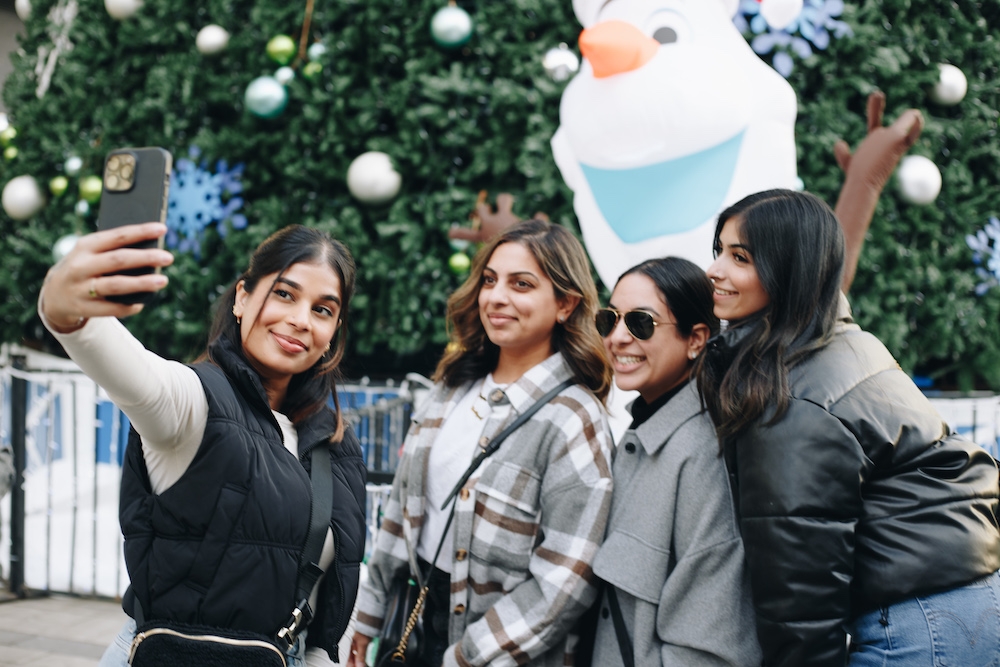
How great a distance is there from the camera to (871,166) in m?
3.55

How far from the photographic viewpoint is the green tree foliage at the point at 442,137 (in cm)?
486

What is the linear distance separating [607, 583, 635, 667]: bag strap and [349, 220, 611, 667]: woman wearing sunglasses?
67 millimetres

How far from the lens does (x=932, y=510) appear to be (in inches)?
60.4

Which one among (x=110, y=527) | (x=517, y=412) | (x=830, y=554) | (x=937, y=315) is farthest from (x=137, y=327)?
(x=937, y=315)

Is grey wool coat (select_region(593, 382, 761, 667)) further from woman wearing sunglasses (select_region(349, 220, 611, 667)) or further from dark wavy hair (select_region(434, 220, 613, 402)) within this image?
dark wavy hair (select_region(434, 220, 613, 402))

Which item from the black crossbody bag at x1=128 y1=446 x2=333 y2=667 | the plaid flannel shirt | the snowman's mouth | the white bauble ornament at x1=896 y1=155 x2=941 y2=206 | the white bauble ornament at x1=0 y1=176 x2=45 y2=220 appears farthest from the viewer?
the white bauble ornament at x1=0 y1=176 x2=45 y2=220

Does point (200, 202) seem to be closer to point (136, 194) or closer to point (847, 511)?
point (136, 194)

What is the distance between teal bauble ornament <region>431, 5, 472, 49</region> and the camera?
471cm

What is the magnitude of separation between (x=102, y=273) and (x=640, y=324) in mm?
1386

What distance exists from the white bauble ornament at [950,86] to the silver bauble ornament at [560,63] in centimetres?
252

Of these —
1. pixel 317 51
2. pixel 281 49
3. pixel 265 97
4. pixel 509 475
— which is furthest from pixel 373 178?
pixel 509 475

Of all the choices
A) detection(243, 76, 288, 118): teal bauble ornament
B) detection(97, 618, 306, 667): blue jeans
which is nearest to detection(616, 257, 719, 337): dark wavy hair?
detection(97, 618, 306, 667): blue jeans

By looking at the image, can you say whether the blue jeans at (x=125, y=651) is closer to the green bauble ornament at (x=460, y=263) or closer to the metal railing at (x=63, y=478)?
the metal railing at (x=63, y=478)

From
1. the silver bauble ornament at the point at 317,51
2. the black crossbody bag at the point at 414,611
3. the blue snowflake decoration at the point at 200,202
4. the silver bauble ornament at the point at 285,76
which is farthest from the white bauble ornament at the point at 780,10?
the blue snowflake decoration at the point at 200,202
